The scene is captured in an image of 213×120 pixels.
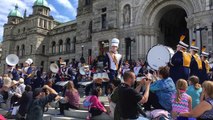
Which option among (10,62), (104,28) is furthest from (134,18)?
(10,62)

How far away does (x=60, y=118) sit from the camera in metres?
7.92

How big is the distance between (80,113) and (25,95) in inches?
76.6

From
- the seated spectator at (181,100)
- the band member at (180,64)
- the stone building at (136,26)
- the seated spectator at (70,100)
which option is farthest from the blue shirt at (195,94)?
the stone building at (136,26)

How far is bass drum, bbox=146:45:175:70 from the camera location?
28.2 ft

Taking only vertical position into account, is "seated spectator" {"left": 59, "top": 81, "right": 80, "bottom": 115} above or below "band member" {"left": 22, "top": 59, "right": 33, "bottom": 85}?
below

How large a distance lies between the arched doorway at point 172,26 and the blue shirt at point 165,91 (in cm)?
1806

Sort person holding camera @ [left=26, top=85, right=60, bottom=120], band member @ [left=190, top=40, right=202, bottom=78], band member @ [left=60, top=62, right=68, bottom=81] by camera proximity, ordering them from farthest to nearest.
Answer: band member @ [left=60, top=62, right=68, bottom=81], band member @ [left=190, top=40, right=202, bottom=78], person holding camera @ [left=26, top=85, right=60, bottom=120]

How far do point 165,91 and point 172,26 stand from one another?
69.5 ft

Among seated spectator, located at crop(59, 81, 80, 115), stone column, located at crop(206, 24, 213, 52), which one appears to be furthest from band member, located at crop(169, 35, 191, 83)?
stone column, located at crop(206, 24, 213, 52)

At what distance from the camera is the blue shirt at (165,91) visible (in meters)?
5.57

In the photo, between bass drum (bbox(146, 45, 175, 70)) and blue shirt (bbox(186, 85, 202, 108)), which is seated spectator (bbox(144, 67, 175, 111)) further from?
bass drum (bbox(146, 45, 175, 70))

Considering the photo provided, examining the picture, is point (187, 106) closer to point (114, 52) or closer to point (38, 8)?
point (114, 52)

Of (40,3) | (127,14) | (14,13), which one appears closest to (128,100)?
(127,14)

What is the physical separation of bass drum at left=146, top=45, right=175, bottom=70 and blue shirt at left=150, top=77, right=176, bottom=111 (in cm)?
297
